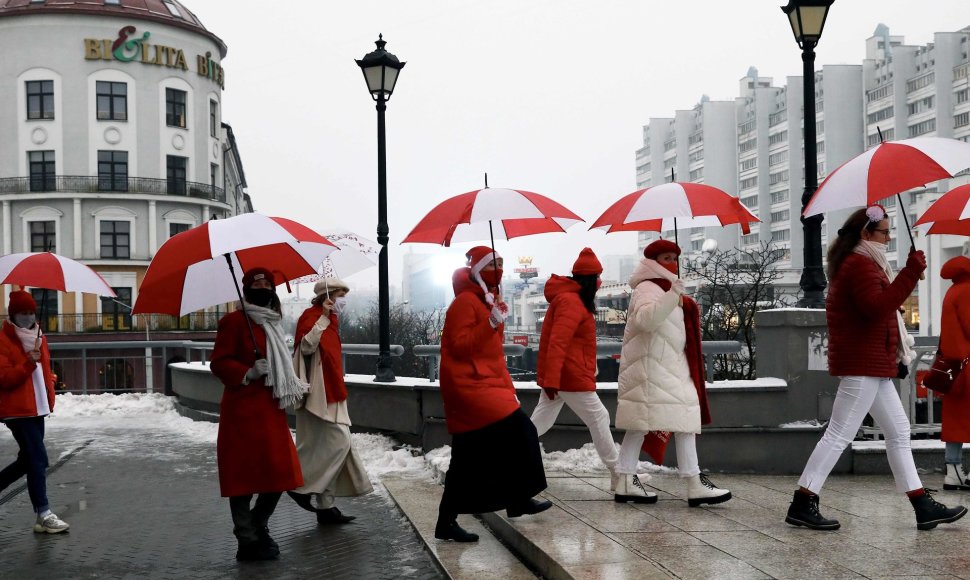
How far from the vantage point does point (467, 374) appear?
273 inches

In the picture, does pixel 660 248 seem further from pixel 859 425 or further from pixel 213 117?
pixel 213 117

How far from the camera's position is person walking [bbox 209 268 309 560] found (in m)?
6.86

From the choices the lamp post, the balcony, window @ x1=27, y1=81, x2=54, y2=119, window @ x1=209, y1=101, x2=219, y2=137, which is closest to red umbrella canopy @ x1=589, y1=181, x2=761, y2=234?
the lamp post

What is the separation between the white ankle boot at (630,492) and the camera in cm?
798

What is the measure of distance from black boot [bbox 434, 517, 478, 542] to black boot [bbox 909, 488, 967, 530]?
113 inches

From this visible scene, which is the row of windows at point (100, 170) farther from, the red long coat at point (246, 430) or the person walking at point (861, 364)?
the person walking at point (861, 364)

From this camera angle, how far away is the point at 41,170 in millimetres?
58656

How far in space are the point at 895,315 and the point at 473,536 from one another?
313cm

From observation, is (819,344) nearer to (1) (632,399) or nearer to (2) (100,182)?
(1) (632,399)

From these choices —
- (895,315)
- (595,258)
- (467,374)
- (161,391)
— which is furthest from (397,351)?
(161,391)

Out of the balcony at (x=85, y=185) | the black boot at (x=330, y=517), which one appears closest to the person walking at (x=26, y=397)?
the black boot at (x=330, y=517)

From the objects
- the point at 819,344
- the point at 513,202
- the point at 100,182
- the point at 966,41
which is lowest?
the point at 819,344

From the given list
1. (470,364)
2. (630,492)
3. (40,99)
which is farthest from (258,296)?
(40,99)

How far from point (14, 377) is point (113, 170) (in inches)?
2143
